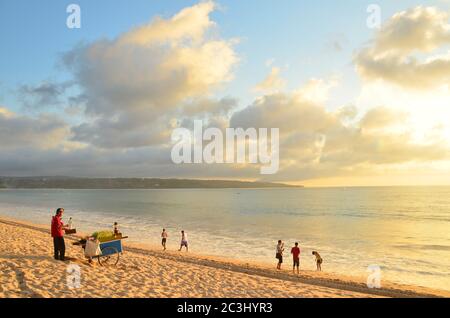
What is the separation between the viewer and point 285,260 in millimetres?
26094

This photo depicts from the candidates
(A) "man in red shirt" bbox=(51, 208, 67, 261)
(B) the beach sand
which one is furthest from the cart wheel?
(A) "man in red shirt" bbox=(51, 208, 67, 261)

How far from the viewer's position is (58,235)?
525 inches

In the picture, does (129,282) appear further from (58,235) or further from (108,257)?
(58,235)

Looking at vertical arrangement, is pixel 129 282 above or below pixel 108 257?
below

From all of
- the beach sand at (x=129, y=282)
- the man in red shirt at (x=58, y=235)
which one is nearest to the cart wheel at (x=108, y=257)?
the beach sand at (x=129, y=282)

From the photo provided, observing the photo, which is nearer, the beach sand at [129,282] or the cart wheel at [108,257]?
the beach sand at [129,282]

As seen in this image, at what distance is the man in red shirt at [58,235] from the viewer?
13.2 metres

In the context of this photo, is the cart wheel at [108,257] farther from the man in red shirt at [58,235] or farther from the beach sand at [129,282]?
the man in red shirt at [58,235]

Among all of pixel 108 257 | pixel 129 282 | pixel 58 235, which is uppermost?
pixel 58 235

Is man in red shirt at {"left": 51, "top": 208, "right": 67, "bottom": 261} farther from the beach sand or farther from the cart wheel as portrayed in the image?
the cart wheel

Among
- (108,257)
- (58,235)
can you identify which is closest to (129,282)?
(108,257)

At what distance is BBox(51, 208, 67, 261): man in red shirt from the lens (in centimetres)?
1317
